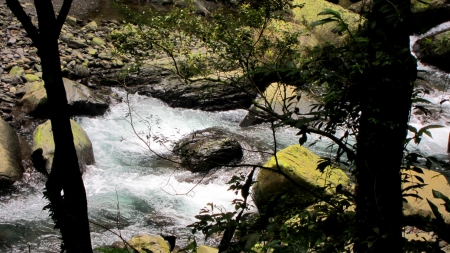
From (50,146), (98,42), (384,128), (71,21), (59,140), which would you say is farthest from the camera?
(71,21)

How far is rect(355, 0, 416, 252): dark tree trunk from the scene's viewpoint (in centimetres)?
183

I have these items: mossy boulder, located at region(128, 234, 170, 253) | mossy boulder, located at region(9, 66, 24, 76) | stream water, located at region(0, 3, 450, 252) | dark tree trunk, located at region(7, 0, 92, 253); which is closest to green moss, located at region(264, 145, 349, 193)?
→ stream water, located at region(0, 3, 450, 252)

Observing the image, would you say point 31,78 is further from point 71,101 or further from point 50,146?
point 50,146

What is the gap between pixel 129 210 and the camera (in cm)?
641

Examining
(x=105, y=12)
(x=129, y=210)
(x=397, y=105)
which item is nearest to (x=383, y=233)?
(x=397, y=105)

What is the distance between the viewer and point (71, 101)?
27.7 feet

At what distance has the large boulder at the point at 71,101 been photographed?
8164mm

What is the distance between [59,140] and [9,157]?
393cm

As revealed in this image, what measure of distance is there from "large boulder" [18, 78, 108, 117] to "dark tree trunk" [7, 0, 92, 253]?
548 cm

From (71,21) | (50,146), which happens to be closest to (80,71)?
(71,21)

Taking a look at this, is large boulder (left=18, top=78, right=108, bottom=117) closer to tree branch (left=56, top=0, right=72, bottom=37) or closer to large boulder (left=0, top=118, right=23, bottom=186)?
large boulder (left=0, top=118, right=23, bottom=186)

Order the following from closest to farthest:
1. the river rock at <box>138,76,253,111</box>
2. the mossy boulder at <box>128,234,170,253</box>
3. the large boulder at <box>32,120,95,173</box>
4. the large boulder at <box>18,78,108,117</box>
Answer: the mossy boulder at <box>128,234,170,253</box>
the large boulder at <box>32,120,95,173</box>
the large boulder at <box>18,78,108,117</box>
the river rock at <box>138,76,253,111</box>

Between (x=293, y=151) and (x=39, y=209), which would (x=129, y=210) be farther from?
(x=293, y=151)

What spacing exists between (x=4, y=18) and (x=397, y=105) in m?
11.5
